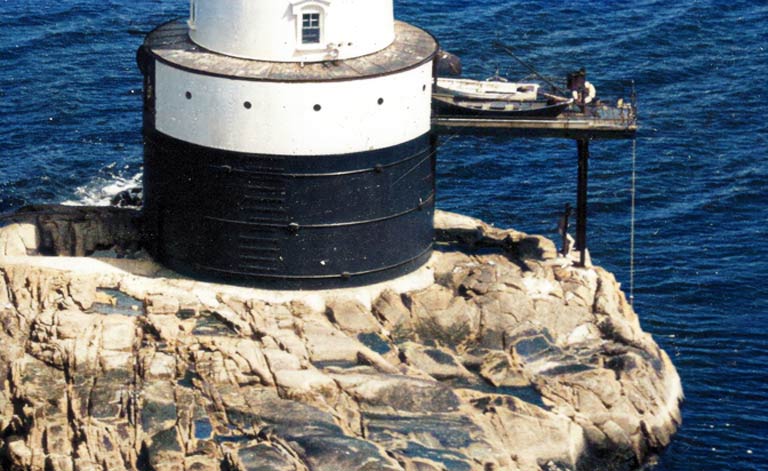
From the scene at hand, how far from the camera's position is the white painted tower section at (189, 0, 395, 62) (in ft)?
176

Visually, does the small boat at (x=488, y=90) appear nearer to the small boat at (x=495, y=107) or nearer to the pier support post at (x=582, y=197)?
the small boat at (x=495, y=107)

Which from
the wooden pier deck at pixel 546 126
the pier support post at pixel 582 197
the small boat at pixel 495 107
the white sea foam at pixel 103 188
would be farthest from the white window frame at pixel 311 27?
the white sea foam at pixel 103 188

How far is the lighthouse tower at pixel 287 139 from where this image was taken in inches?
2098

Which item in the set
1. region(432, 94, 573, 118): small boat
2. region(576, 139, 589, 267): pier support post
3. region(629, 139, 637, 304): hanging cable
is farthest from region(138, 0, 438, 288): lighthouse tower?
region(629, 139, 637, 304): hanging cable

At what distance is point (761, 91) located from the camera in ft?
268

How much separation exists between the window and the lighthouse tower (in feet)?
0.10

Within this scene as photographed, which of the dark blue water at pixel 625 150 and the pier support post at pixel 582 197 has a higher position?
the pier support post at pixel 582 197

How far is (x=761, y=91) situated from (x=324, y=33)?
33215 millimetres

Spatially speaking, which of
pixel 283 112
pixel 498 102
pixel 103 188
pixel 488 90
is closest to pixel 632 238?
pixel 488 90

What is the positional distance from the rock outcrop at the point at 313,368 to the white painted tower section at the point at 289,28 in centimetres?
706

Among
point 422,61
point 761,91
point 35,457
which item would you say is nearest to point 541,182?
point 761,91

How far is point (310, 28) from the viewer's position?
177 feet

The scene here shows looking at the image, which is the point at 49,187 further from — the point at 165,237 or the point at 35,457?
the point at 35,457

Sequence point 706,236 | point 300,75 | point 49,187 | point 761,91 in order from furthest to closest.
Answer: point 761,91 < point 49,187 < point 706,236 < point 300,75
